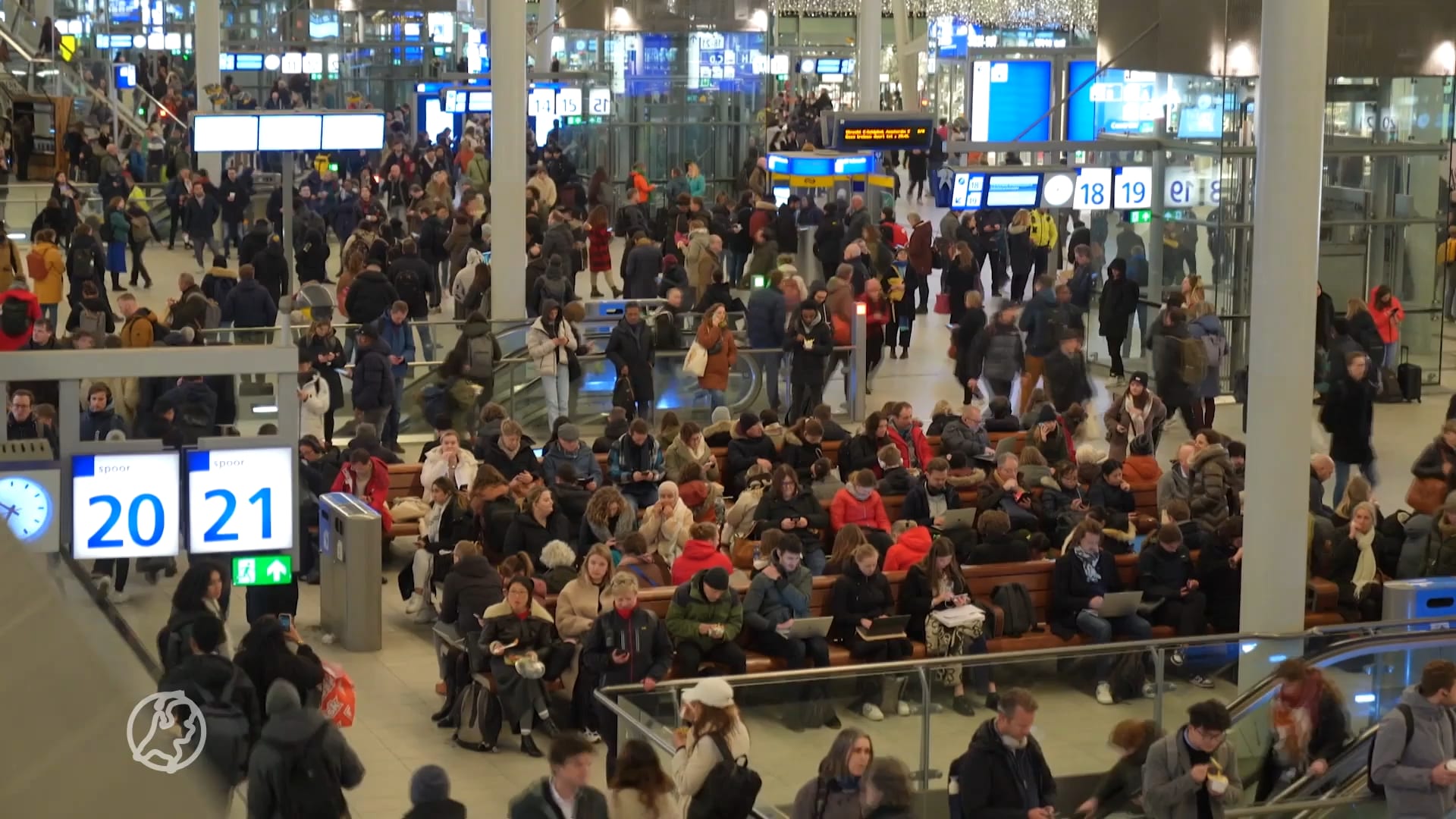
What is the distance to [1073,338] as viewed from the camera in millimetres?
19062

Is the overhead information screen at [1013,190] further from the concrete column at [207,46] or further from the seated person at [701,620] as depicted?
the seated person at [701,620]

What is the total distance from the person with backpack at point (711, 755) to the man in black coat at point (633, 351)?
34.6 feet

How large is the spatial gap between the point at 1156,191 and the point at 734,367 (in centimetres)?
690

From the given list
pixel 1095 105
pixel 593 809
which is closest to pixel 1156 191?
pixel 1095 105

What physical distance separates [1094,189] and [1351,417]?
767 centimetres

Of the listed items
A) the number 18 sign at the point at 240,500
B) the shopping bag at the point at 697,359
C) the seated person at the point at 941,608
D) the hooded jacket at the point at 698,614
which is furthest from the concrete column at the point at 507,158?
the number 18 sign at the point at 240,500

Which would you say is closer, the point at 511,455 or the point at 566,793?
the point at 566,793

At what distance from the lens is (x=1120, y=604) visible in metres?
12.5

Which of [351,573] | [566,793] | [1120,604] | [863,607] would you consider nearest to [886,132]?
[1120,604]

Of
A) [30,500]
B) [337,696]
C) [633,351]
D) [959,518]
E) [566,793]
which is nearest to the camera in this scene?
[566,793]

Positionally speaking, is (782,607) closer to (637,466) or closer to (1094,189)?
(637,466)

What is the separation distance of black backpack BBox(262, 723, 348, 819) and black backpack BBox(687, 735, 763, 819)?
4.82 ft

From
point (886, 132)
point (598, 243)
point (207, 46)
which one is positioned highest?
point (207, 46)

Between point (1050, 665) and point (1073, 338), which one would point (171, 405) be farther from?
point (1073, 338)
